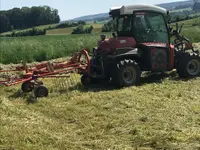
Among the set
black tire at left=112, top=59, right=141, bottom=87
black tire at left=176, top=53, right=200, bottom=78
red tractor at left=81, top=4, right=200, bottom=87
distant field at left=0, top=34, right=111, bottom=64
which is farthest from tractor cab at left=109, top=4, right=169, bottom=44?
distant field at left=0, top=34, right=111, bottom=64

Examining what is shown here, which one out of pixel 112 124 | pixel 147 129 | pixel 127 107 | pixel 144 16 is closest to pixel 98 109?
pixel 127 107

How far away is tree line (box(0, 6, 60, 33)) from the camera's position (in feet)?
244

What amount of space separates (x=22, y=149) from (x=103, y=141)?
1.22 meters

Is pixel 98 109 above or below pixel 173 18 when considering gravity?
below

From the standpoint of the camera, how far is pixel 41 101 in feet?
28.3

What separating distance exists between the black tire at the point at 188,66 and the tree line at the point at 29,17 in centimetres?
6487

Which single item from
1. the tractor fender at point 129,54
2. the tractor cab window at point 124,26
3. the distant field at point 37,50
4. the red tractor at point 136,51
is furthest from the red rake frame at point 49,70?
the distant field at point 37,50

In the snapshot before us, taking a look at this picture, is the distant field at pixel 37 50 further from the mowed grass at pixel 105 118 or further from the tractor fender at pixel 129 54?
the tractor fender at pixel 129 54

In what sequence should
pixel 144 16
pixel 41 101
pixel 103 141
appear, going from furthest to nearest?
pixel 144 16 < pixel 41 101 < pixel 103 141

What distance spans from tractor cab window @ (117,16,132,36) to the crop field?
1525mm

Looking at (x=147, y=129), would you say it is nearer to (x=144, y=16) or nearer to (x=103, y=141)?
(x=103, y=141)

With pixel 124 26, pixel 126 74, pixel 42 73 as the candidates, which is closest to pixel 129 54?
pixel 126 74

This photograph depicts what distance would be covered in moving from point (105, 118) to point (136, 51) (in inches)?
152

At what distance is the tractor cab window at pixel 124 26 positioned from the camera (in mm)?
10656
